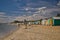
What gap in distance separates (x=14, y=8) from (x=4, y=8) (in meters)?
0.48

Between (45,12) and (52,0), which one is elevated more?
(52,0)

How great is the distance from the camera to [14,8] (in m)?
6.99

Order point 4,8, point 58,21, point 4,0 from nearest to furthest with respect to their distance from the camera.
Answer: point 4,0
point 4,8
point 58,21

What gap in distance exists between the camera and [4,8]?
7016mm

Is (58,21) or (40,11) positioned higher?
(40,11)

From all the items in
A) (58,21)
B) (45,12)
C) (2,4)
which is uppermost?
(2,4)

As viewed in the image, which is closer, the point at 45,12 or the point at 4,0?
the point at 4,0

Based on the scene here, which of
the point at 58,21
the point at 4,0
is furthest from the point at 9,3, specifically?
the point at 58,21

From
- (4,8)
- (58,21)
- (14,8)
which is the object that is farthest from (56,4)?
(58,21)

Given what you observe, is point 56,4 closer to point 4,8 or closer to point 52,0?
point 52,0

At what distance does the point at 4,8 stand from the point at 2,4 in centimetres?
40

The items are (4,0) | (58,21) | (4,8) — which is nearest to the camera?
(4,0)

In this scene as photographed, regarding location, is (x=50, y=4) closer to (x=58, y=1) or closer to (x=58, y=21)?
(x=58, y=1)

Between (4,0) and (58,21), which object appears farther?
(58,21)
